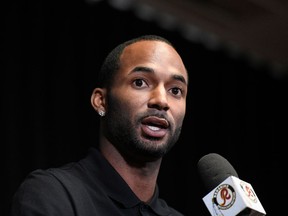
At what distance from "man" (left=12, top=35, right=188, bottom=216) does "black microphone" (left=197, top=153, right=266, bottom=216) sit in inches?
6.8

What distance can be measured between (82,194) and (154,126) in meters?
0.26

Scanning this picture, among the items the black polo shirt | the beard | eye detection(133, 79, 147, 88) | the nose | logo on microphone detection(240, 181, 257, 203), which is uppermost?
eye detection(133, 79, 147, 88)

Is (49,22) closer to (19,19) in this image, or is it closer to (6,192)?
(19,19)

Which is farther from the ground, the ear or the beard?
the ear

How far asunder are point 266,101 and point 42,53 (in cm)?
193

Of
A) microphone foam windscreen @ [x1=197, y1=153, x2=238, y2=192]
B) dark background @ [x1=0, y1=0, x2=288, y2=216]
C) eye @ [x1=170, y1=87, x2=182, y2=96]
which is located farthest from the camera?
dark background @ [x1=0, y1=0, x2=288, y2=216]

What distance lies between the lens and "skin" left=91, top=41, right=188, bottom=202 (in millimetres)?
1505

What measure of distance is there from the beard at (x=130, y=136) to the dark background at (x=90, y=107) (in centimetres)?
134

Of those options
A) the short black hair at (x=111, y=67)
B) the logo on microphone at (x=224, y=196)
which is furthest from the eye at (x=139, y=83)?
the logo on microphone at (x=224, y=196)

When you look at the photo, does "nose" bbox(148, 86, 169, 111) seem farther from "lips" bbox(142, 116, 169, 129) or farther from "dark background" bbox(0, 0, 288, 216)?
"dark background" bbox(0, 0, 288, 216)

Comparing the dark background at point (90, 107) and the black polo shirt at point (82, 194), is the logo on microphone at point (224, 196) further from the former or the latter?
the dark background at point (90, 107)

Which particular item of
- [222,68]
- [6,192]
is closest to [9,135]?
[6,192]

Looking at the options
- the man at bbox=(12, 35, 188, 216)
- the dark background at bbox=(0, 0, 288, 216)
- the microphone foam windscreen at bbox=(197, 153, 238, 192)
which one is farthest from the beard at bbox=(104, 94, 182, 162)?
the dark background at bbox=(0, 0, 288, 216)

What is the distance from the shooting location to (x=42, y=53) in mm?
3145
